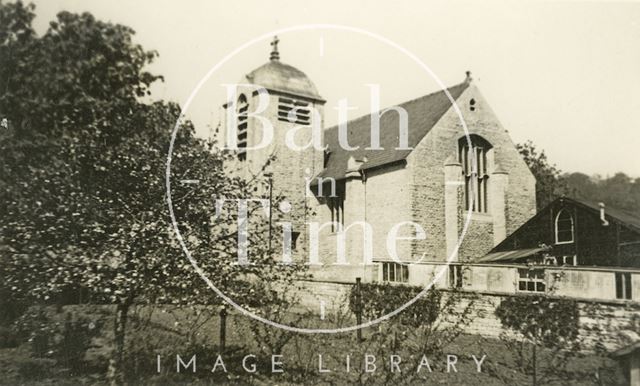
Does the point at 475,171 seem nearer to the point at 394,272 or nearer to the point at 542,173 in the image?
the point at 394,272

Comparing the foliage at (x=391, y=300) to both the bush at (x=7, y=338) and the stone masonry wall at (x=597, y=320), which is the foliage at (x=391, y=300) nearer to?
the stone masonry wall at (x=597, y=320)

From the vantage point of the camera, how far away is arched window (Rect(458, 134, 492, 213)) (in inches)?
891

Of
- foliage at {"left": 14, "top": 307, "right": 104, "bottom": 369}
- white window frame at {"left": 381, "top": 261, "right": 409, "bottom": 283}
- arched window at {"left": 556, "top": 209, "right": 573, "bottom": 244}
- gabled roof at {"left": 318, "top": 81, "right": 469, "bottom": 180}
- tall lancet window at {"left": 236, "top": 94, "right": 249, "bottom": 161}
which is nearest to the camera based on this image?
foliage at {"left": 14, "top": 307, "right": 104, "bottom": 369}

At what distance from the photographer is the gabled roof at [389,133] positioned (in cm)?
2192

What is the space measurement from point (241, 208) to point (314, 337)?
3.06 m

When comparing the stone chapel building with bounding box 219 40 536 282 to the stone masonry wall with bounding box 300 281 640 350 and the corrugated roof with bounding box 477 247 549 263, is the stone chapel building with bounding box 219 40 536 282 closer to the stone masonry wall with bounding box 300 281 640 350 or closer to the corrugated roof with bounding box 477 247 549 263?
the corrugated roof with bounding box 477 247 549 263

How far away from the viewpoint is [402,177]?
21250 mm

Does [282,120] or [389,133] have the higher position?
[282,120]

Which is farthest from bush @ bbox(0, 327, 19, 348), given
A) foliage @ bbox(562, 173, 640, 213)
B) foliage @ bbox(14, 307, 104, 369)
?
foliage @ bbox(562, 173, 640, 213)

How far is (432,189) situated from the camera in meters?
21.4

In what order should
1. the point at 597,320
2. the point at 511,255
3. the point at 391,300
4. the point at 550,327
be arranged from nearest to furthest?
the point at 597,320 → the point at 550,327 → the point at 391,300 → the point at 511,255

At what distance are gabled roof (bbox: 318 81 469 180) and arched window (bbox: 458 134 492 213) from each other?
2018mm

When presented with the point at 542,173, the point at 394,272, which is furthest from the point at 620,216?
the point at 542,173

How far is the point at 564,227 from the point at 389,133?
9.25 metres
